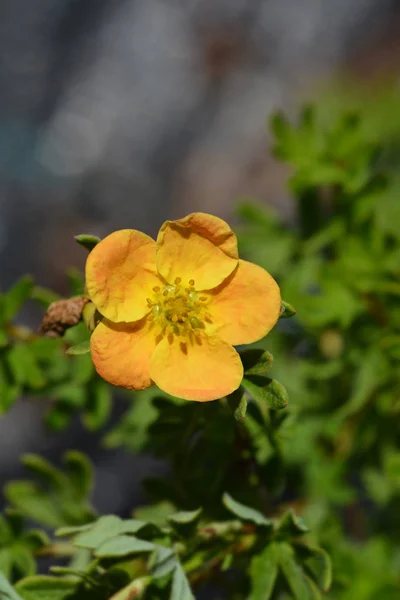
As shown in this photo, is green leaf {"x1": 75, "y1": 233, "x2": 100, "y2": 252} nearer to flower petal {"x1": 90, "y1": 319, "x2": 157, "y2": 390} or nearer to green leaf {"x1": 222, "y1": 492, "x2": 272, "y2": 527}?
flower petal {"x1": 90, "y1": 319, "x2": 157, "y2": 390}

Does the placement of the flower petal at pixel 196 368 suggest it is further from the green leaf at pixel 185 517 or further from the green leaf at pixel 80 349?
the green leaf at pixel 185 517

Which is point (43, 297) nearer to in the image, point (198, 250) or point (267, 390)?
point (198, 250)

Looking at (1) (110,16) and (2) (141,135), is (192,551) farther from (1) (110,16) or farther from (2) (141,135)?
(1) (110,16)

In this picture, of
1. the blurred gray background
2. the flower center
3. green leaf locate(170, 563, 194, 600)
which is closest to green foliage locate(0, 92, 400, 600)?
green leaf locate(170, 563, 194, 600)

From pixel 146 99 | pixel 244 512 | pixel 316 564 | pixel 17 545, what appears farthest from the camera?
pixel 146 99

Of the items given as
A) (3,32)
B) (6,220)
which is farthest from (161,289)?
(3,32)

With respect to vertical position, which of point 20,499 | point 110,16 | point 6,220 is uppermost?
point 110,16

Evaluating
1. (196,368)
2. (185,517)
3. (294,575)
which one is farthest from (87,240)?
(294,575)
